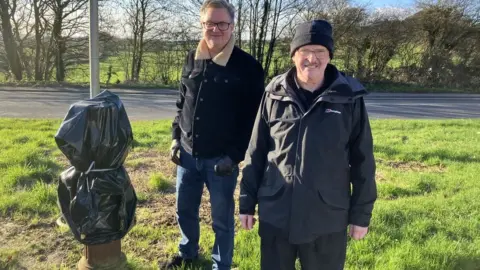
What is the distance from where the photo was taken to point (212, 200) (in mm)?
2793

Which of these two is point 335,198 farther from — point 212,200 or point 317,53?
point 212,200

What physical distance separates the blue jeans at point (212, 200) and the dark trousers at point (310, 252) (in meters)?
0.56

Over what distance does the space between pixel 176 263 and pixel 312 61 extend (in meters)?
1.92

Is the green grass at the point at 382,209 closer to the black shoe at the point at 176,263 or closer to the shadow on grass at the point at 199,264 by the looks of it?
the shadow on grass at the point at 199,264

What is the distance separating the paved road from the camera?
10.7 meters

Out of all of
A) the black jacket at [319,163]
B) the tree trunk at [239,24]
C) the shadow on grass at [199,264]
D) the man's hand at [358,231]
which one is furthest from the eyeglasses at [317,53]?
the tree trunk at [239,24]

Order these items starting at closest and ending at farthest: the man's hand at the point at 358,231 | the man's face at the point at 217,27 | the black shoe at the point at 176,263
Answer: the man's hand at the point at 358,231, the man's face at the point at 217,27, the black shoe at the point at 176,263

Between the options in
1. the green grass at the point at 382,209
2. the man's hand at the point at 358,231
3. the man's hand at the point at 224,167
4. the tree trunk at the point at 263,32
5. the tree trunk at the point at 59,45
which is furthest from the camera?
the tree trunk at the point at 263,32

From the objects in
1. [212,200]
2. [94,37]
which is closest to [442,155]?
[212,200]

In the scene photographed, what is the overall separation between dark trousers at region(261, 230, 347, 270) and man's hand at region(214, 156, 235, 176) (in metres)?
0.56

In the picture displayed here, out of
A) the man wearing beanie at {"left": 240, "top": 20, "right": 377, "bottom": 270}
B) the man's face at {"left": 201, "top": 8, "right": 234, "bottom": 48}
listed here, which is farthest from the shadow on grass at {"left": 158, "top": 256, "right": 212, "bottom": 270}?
the man's face at {"left": 201, "top": 8, "right": 234, "bottom": 48}

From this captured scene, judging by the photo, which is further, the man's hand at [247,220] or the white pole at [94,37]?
the white pole at [94,37]

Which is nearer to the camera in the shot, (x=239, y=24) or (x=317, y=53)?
(x=317, y=53)

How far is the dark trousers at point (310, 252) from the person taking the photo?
214 centimetres
